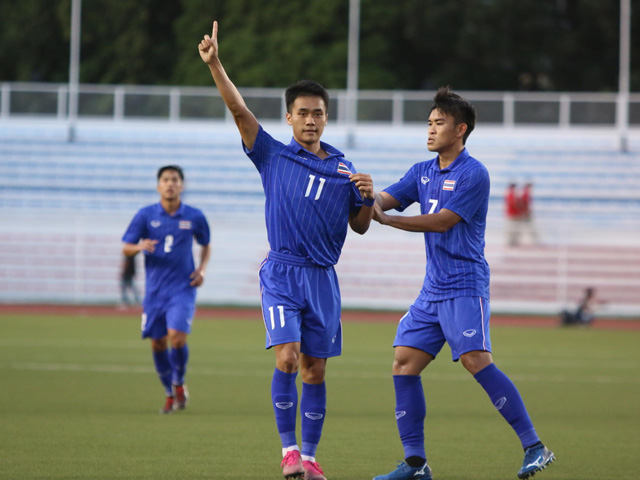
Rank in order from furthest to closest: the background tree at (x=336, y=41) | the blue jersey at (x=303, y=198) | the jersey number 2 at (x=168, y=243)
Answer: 1. the background tree at (x=336, y=41)
2. the jersey number 2 at (x=168, y=243)
3. the blue jersey at (x=303, y=198)

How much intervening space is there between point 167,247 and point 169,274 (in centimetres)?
26

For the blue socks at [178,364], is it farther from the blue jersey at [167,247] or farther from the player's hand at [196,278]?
the player's hand at [196,278]

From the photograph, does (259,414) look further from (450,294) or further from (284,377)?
(450,294)

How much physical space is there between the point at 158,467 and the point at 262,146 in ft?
6.83

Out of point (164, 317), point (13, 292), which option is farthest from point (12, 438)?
point (13, 292)

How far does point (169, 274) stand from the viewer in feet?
32.9

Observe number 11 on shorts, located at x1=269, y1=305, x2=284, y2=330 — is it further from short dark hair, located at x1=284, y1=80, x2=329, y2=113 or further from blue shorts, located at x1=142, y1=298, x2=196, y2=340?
blue shorts, located at x1=142, y1=298, x2=196, y2=340

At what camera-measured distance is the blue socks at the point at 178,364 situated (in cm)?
974

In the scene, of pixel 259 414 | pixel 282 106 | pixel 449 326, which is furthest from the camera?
pixel 282 106

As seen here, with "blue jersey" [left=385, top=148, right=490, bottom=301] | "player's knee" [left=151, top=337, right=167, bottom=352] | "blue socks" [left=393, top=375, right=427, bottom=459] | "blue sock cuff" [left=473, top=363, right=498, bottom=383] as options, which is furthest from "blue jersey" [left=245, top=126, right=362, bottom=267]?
"player's knee" [left=151, top=337, right=167, bottom=352]

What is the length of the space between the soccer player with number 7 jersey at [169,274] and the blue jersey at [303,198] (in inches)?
136

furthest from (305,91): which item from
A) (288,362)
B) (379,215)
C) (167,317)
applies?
(167,317)

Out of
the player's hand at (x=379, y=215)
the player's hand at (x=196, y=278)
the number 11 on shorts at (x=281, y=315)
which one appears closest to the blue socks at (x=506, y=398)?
the player's hand at (x=379, y=215)

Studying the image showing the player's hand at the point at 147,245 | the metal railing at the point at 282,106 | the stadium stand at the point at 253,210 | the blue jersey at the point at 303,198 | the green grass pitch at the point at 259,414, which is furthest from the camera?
the metal railing at the point at 282,106
